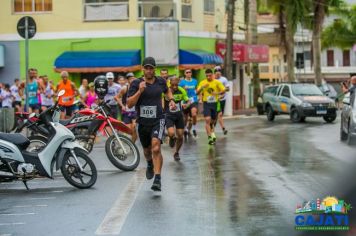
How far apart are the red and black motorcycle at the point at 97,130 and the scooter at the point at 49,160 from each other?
357 millimetres

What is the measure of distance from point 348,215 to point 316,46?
46.9m

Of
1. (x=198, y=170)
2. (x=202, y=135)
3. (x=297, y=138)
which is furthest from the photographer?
(x=202, y=135)

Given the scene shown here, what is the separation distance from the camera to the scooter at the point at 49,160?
10.6m

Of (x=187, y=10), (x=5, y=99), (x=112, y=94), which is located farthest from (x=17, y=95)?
(x=187, y=10)

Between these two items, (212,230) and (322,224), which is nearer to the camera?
(322,224)

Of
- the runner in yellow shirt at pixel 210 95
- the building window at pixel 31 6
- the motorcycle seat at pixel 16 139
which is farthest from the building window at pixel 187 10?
the motorcycle seat at pixel 16 139

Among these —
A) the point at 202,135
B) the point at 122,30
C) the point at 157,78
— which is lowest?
the point at 202,135

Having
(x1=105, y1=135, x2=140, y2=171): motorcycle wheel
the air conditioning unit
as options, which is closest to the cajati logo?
(x1=105, y1=135, x2=140, y2=171): motorcycle wheel

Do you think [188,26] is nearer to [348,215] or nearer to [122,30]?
Result: [122,30]

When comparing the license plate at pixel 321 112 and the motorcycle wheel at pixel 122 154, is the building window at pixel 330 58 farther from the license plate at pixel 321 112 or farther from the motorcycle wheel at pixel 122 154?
the motorcycle wheel at pixel 122 154

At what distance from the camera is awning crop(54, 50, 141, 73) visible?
3281cm

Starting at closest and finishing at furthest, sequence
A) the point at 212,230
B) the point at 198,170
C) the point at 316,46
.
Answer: the point at 212,230 → the point at 198,170 → the point at 316,46

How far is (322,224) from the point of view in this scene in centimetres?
483

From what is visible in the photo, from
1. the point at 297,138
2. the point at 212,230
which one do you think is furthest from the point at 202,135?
the point at 212,230
